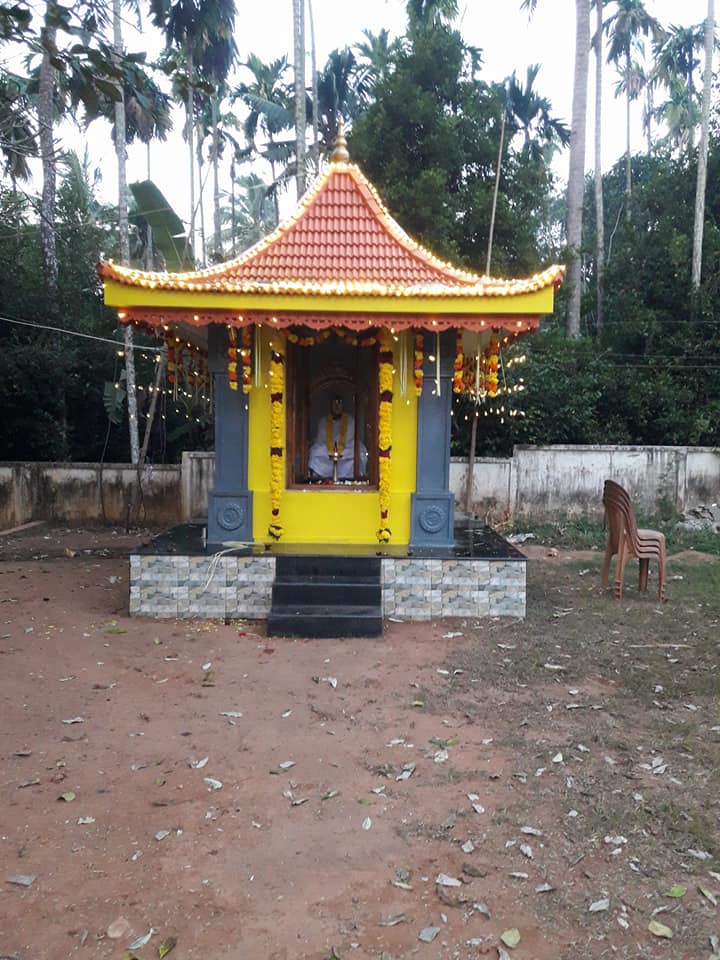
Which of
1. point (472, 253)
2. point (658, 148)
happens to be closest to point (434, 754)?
point (472, 253)

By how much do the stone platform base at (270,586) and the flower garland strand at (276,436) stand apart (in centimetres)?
77

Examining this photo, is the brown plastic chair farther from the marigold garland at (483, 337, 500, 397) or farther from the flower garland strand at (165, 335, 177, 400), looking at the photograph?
the flower garland strand at (165, 335, 177, 400)

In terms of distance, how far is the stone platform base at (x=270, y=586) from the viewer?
280 inches

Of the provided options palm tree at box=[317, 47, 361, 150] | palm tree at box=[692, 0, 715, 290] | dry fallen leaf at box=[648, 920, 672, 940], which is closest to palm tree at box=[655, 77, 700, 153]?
palm tree at box=[692, 0, 715, 290]

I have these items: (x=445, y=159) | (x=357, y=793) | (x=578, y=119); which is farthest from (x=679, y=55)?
(x=357, y=793)

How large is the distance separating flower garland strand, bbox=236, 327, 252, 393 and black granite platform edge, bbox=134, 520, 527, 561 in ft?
5.85

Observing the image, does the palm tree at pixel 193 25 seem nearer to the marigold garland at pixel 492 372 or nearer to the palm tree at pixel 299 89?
the palm tree at pixel 299 89

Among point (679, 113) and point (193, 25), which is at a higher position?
point (679, 113)

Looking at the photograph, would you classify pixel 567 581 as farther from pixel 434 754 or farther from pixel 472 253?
pixel 472 253

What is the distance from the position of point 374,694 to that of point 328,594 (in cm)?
177

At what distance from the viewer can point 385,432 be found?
7801 mm

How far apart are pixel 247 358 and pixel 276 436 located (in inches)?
36.4

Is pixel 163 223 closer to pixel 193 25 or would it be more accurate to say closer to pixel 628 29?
pixel 193 25

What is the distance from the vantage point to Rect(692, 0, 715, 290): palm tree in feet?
48.1
